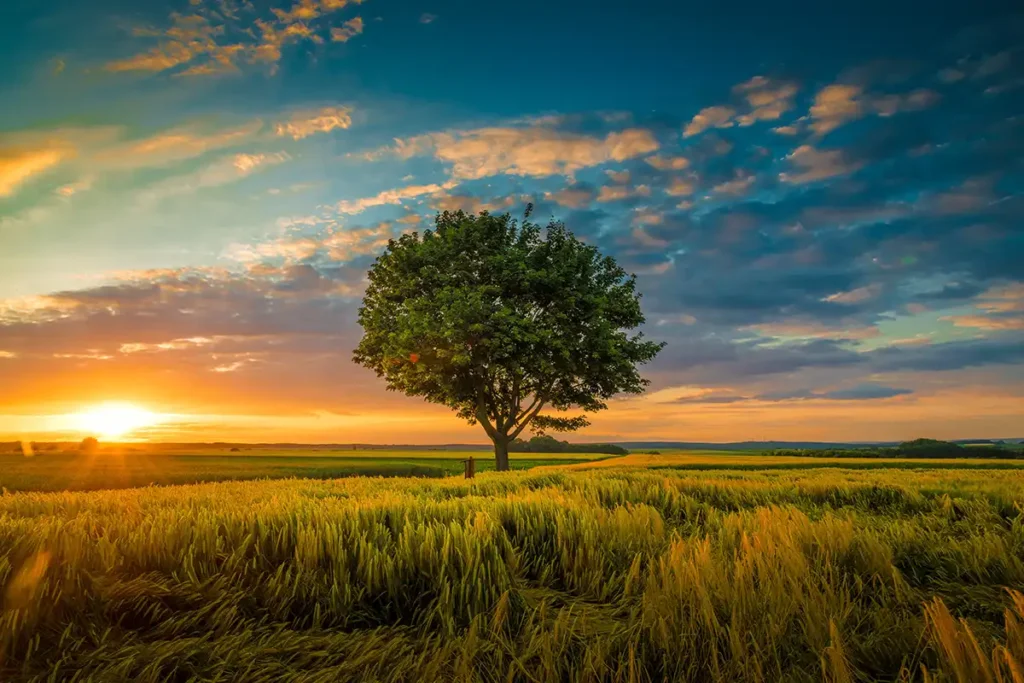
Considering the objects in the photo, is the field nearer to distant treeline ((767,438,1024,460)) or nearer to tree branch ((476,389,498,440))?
tree branch ((476,389,498,440))

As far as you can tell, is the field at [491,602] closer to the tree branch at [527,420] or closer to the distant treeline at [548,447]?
the tree branch at [527,420]

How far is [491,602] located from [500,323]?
23.2 meters

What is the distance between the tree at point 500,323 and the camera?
26.5m

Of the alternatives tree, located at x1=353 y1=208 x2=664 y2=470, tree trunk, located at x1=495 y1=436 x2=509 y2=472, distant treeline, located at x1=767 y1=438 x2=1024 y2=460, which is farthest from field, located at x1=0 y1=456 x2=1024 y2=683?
distant treeline, located at x1=767 y1=438 x2=1024 y2=460

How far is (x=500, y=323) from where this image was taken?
2606 centimetres

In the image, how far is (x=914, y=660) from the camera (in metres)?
2.28

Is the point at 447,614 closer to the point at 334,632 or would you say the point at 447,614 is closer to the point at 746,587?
the point at 334,632

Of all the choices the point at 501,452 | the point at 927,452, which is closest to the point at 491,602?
the point at 501,452

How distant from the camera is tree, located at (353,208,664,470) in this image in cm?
2652

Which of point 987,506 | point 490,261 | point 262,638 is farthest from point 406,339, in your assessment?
point 262,638

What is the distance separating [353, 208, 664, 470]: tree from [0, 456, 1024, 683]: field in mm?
21146

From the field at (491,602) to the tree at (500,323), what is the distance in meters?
21.1

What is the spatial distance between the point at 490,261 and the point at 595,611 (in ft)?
84.0

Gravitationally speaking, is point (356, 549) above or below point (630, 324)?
below
